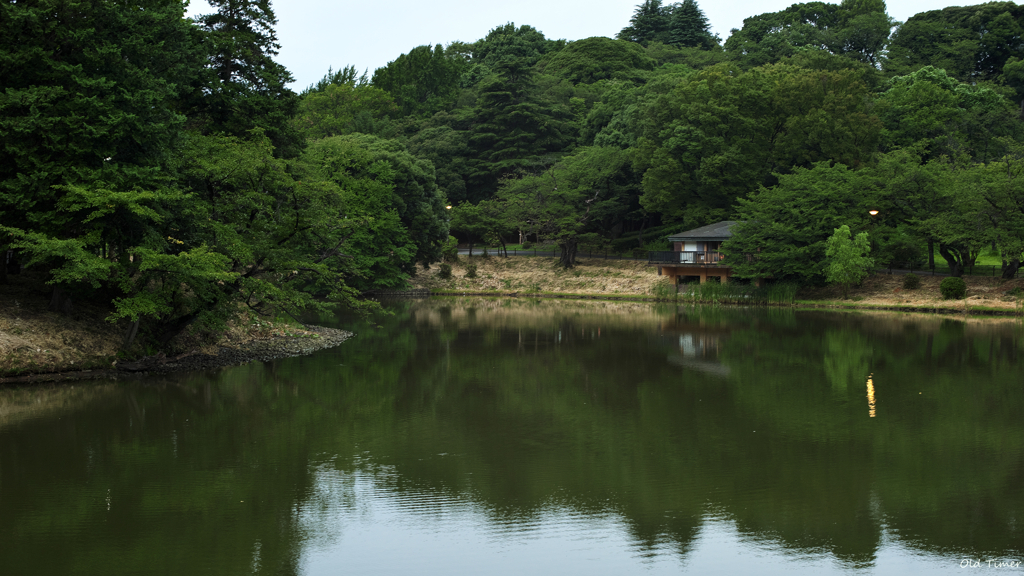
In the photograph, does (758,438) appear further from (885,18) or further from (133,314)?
(885,18)

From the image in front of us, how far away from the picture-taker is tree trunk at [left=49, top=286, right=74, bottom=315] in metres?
20.0

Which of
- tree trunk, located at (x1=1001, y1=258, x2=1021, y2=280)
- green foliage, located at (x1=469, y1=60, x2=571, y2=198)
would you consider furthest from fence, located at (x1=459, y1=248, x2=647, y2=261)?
tree trunk, located at (x1=1001, y1=258, x2=1021, y2=280)

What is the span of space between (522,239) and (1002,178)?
3712cm

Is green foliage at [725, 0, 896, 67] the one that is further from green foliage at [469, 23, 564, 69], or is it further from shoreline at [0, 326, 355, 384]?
shoreline at [0, 326, 355, 384]

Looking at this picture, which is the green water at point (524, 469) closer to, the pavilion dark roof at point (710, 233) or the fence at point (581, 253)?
the pavilion dark roof at point (710, 233)

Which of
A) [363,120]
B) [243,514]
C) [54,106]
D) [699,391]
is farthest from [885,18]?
[243,514]

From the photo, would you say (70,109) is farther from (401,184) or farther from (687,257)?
(687,257)

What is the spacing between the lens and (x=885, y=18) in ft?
246

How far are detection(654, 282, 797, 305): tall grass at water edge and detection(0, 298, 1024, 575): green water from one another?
20647mm

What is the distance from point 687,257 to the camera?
48.2m

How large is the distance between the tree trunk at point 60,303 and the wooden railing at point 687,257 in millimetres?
34875

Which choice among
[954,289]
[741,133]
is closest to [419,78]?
[741,133]

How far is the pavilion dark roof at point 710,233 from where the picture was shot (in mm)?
48050

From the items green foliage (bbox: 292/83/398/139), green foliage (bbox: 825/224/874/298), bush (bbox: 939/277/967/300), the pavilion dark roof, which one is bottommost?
bush (bbox: 939/277/967/300)
